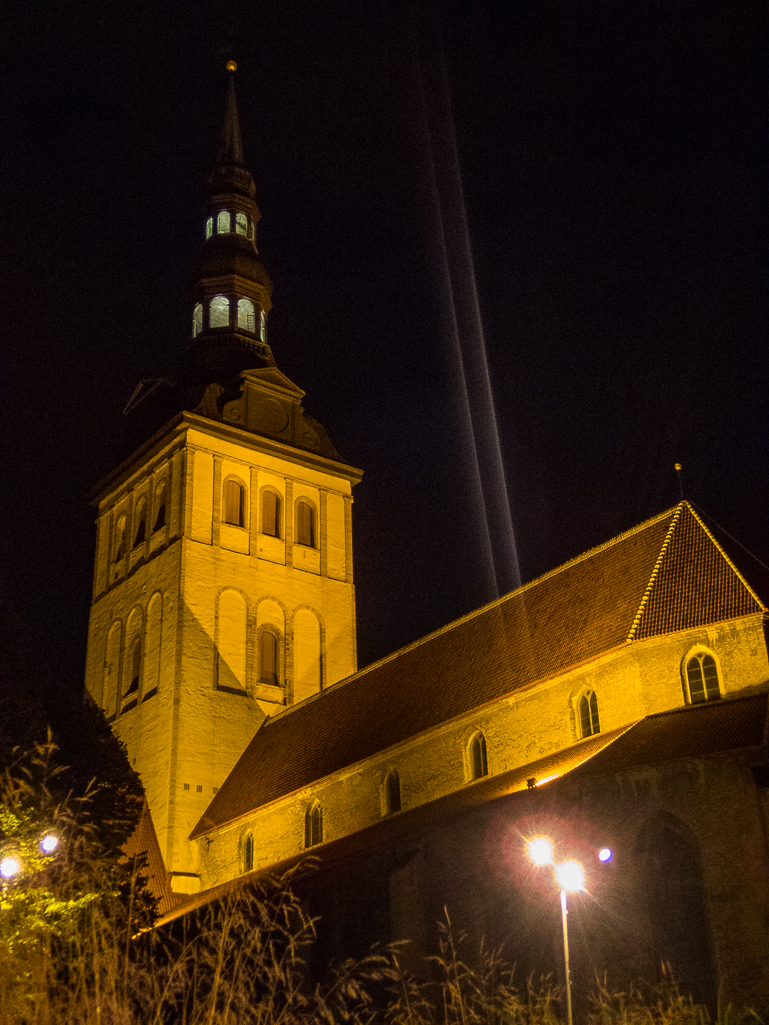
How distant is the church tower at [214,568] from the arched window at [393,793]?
7.69m

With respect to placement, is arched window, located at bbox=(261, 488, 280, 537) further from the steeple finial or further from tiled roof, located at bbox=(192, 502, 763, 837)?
the steeple finial

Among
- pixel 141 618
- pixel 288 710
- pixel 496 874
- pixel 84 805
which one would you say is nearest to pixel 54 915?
pixel 84 805

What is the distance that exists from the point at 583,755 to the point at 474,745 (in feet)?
13.2

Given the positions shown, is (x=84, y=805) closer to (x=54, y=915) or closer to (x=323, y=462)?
(x=54, y=915)

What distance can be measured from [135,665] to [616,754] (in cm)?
2067

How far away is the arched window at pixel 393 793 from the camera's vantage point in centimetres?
2805

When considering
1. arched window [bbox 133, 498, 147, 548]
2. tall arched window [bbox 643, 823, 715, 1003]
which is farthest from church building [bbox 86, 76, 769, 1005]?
arched window [bbox 133, 498, 147, 548]

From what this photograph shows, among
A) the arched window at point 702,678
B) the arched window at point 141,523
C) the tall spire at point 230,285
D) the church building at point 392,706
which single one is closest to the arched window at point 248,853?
the church building at point 392,706

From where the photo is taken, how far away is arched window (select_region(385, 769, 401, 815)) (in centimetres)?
2805

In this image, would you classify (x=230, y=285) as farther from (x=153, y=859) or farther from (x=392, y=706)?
(x=153, y=859)

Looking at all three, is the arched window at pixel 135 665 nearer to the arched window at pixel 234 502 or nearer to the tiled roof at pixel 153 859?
the tiled roof at pixel 153 859

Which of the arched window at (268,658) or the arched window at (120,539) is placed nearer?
the arched window at (268,658)

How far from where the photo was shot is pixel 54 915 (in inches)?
760

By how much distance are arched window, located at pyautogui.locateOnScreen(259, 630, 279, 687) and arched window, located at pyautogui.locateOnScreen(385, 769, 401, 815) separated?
942cm
